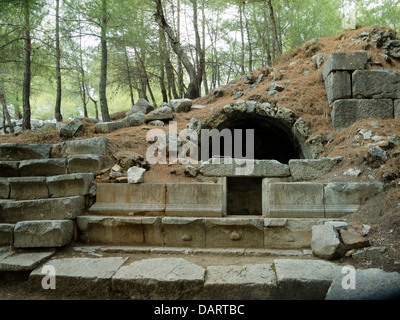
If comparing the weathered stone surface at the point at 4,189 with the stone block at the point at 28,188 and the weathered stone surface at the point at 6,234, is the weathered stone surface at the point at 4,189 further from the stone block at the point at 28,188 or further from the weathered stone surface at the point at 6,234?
the weathered stone surface at the point at 6,234

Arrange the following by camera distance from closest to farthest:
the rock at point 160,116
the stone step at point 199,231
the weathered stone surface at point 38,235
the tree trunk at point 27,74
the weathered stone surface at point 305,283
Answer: the weathered stone surface at point 305,283
the weathered stone surface at point 38,235
the stone step at point 199,231
the tree trunk at point 27,74
the rock at point 160,116

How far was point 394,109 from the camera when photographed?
22.2 ft

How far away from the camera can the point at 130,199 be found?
480 cm

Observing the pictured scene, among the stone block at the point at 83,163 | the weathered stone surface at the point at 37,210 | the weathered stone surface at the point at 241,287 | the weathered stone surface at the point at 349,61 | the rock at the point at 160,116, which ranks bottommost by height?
the weathered stone surface at the point at 241,287

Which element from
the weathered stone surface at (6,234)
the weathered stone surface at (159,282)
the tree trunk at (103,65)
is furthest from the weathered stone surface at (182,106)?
the weathered stone surface at (159,282)

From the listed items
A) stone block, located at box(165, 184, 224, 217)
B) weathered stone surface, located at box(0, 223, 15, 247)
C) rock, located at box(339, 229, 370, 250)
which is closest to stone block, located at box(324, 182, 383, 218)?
rock, located at box(339, 229, 370, 250)

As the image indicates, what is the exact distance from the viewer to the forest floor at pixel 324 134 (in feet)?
12.6

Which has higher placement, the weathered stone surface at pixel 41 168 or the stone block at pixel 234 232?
the weathered stone surface at pixel 41 168

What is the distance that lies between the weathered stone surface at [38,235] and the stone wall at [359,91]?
627cm

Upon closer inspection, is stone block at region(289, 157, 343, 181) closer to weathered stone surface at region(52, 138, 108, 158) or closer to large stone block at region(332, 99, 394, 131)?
large stone block at region(332, 99, 394, 131)

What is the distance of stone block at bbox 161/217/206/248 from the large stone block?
4.45 m

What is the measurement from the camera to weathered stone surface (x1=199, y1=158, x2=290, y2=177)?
17.3 ft
